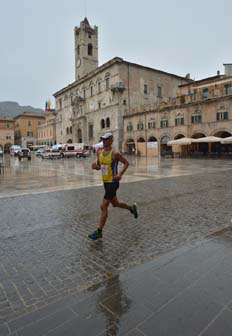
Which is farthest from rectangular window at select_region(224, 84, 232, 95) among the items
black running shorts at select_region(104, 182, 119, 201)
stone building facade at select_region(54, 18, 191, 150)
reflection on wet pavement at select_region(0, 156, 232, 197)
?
black running shorts at select_region(104, 182, 119, 201)

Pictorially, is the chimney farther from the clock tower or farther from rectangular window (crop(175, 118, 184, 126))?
the clock tower

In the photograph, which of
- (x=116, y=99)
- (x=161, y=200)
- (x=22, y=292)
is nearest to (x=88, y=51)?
(x=116, y=99)

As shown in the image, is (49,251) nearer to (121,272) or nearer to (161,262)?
(121,272)

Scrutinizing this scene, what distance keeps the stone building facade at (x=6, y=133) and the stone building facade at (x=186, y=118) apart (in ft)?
180

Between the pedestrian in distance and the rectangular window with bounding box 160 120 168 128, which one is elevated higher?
the rectangular window with bounding box 160 120 168 128

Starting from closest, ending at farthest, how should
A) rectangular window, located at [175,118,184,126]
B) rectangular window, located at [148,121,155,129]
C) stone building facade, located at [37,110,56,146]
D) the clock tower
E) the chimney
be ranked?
rectangular window, located at [175,118,184,126], the chimney, rectangular window, located at [148,121,155,129], the clock tower, stone building facade, located at [37,110,56,146]

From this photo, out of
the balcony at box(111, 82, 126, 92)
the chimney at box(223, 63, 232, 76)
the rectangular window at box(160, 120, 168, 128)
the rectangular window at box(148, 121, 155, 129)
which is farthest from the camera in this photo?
the balcony at box(111, 82, 126, 92)

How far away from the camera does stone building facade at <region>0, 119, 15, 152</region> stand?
80125 millimetres

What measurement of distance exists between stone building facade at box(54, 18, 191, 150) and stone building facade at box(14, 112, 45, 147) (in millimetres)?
24545

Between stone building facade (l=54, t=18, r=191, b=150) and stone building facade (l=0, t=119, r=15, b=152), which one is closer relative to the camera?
stone building facade (l=54, t=18, r=191, b=150)

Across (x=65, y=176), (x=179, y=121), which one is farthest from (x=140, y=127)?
(x=65, y=176)

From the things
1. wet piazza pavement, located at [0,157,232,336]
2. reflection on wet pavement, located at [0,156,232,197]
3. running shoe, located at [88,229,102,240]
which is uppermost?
reflection on wet pavement, located at [0,156,232,197]

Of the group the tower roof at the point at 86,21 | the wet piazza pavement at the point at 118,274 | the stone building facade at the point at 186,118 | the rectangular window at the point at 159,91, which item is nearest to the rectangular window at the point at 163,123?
the stone building facade at the point at 186,118

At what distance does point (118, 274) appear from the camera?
9.68 feet
